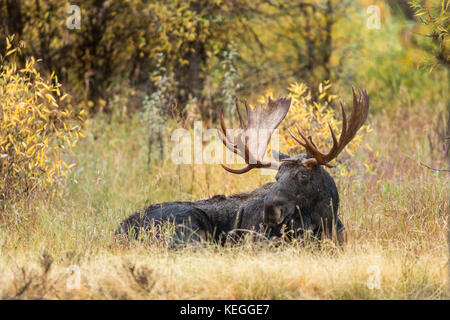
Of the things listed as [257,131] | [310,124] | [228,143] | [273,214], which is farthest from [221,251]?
[310,124]

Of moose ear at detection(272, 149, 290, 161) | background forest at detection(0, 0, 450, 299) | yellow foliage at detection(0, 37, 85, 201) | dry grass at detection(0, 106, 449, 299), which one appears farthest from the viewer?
yellow foliage at detection(0, 37, 85, 201)

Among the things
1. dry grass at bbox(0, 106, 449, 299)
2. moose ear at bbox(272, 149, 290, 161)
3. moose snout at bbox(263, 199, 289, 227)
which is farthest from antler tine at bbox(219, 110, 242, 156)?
dry grass at bbox(0, 106, 449, 299)

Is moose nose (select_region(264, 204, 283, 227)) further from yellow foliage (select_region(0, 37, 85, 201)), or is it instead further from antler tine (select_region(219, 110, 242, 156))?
yellow foliage (select_region(0, 37, 85, 201))

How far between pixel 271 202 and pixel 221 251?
683mm

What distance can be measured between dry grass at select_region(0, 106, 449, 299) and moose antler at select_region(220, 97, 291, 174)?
101cm

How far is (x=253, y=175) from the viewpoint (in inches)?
368

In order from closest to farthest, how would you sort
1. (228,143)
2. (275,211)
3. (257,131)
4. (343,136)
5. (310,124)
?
(275,211) < (343,136) < (228,143) < (257,131) < (310,124)

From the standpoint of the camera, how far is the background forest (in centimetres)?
533

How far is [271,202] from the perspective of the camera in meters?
6.41

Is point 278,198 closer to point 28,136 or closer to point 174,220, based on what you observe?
point 174,220

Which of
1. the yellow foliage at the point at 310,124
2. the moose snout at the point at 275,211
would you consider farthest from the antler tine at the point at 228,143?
the yellow foliage at the point at 310,124

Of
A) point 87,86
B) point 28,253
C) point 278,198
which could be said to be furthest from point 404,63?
point 28,253

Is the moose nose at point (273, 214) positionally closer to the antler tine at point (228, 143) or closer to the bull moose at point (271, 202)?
the bull moose at point (271, 202)

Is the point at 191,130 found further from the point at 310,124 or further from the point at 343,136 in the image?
the point at 343,136
